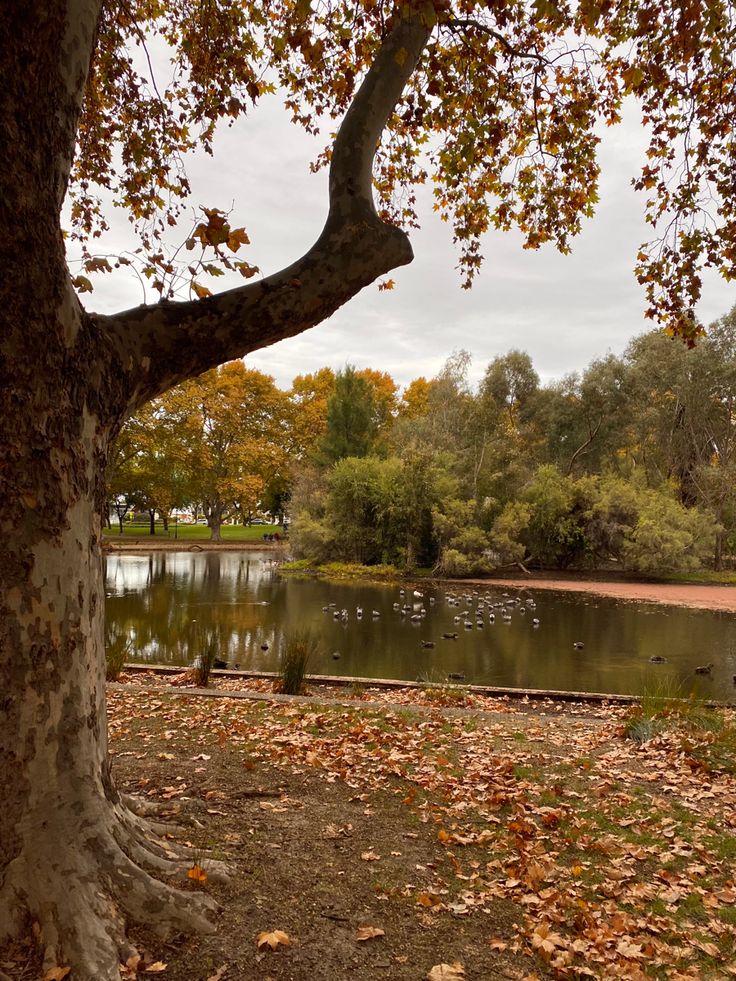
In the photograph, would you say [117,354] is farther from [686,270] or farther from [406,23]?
[686,270]

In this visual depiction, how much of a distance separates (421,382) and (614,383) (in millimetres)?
20790

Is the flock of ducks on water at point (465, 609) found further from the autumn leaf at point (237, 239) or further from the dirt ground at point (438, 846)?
the autumn leaf at point (237, 239)

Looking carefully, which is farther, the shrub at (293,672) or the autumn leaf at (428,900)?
the shrub at (293,672)

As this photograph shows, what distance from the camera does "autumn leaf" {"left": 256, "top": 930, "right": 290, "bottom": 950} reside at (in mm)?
2561

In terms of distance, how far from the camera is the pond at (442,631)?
35.5 ft

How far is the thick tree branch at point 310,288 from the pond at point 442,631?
7.43m

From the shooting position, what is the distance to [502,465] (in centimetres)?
3131

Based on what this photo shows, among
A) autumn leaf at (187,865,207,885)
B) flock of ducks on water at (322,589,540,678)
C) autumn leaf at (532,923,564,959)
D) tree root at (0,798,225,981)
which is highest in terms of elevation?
tree root at (0,798,225,981)

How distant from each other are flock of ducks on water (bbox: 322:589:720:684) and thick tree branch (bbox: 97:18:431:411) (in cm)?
956

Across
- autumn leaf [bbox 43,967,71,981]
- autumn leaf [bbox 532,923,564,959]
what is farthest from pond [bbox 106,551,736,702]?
autumn leaf [bbox 43,967,71,981]

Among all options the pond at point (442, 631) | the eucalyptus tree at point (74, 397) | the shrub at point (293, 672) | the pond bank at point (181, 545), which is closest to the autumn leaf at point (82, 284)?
the eucalyptus tree at point (74, 397)

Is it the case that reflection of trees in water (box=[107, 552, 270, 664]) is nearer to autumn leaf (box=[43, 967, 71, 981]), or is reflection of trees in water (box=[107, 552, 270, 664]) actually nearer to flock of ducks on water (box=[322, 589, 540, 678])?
flock of ducks on water (box=[322, 589, 540, 678])

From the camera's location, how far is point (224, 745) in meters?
4.99

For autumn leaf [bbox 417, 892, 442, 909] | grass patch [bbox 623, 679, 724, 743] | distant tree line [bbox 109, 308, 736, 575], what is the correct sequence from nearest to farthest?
autumn leaf [bbox 417, 892, 442, 909] < grass patch [bbox 623, 679, 724, 743] < distant tree line [bbox 109, 308, 736, 575]
